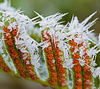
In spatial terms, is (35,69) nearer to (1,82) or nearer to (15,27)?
(15,27)

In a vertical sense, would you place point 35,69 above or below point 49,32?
below

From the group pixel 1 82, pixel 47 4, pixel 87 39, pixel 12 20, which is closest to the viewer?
pixel 12 20

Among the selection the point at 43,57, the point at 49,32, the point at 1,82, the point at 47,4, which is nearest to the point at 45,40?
the point at 49,32

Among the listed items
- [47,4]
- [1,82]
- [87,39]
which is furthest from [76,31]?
[47,4]

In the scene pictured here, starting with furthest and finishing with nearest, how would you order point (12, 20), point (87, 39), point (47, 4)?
point (47, 4) → point (87, 39) → point (12, 20)

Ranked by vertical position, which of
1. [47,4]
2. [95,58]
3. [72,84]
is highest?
[47,4]

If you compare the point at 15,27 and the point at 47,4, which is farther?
the point at 47,4

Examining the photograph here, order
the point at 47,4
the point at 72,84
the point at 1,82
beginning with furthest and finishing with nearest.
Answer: the point at 47,4, the point at 1,82, the point at 72,84

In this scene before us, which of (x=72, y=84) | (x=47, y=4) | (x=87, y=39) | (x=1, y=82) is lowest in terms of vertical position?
(x=72, y=84)

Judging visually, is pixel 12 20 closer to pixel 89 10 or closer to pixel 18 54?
pixel 18 54
